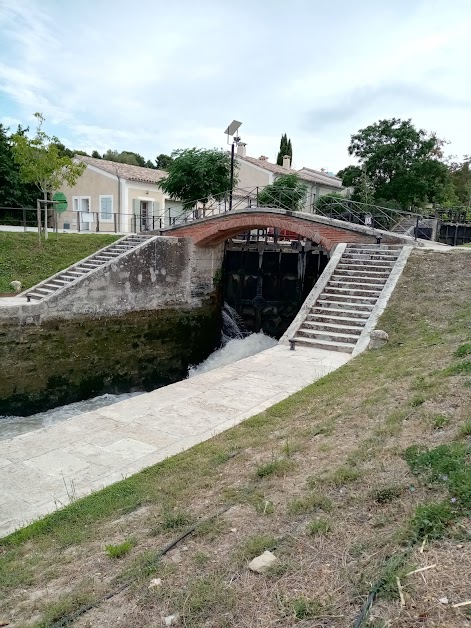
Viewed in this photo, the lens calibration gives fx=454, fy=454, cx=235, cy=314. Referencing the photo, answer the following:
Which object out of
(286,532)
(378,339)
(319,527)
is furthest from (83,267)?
(319,527)

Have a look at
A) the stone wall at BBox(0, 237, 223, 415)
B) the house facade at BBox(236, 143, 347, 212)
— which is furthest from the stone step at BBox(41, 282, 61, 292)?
the house facade at BBox(236, 143, 347, 212)

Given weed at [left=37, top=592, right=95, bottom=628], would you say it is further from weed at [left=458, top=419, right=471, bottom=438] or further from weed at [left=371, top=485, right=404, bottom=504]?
weed at [left=458, top=419, right=471, bottom=438]

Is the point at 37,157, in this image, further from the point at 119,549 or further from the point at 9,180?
the point at 119,549

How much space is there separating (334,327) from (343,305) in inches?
38.9

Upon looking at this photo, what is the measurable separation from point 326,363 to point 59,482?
17.7 feet

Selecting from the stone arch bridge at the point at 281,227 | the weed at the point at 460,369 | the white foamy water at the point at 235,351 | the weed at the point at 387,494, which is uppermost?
the stone arch bridge at the point at 281,227

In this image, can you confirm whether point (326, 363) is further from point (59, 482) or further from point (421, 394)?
point (59, 482)

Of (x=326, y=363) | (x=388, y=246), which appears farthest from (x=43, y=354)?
(x=388, y=246)

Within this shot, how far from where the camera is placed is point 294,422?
19.2 feet

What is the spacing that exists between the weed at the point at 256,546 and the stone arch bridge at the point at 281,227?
11.8 meters

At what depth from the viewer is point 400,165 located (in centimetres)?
2748

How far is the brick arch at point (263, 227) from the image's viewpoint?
14.3 m

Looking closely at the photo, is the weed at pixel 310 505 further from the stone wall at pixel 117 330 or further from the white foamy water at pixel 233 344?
the white foamy water at pixel 233 344

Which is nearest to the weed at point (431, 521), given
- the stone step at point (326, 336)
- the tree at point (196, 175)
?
the stone step at point (326, 336)
